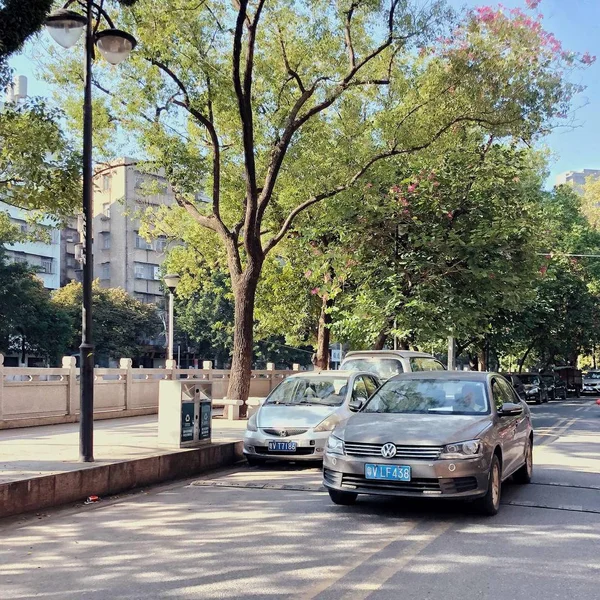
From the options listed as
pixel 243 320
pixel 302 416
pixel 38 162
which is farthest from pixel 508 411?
pixel 243 320

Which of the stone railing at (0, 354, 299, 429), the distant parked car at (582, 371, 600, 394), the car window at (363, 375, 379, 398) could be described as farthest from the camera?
the distant parked car at (582, 371, 600, 394)

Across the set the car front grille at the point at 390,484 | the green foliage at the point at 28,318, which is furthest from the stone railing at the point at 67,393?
the green foliage at the point at 28,318

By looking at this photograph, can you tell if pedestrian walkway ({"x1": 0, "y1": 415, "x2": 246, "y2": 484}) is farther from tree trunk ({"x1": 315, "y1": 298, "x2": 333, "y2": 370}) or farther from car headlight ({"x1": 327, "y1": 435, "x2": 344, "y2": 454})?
tree trunk ({"x1": 315, "y1": 298, "x2": 333, "y2": 370})

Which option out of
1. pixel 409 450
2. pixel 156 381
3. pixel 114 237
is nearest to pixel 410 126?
pixel 156 381

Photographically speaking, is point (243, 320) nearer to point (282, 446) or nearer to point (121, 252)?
point (282, 446)

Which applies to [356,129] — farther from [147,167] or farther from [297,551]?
[297,551]

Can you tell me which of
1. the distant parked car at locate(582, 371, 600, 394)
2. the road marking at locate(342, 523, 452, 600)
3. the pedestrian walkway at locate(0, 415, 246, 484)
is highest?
the pedestrian walkway at locate(0, 415, 246, 484)

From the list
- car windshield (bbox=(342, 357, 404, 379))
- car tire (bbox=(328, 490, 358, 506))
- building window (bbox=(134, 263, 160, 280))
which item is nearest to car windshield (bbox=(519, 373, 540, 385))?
car windshield (bbox=(342, 357, 404, 379))

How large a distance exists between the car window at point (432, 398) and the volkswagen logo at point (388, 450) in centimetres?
100

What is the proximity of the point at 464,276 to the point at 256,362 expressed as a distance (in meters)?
39.6

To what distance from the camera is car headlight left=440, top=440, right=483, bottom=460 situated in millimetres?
6555

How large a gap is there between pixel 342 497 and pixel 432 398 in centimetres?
152

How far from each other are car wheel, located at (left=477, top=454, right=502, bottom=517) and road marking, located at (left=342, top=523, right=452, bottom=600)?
20.6 inches

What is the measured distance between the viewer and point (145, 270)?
67688 mm
